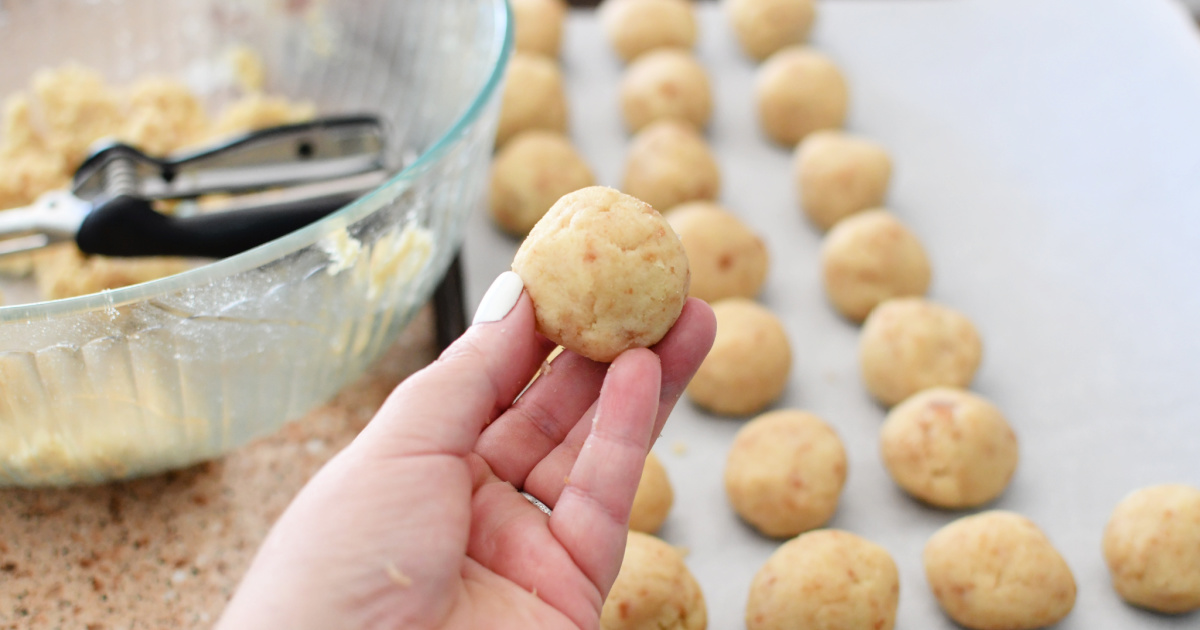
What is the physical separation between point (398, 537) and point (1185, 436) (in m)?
1.11

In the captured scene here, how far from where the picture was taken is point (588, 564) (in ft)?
2.44

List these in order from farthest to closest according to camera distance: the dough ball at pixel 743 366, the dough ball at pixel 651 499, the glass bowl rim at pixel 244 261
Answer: the dough ball at pixel 743 366 < the dough ball at pixel 651 499 < the glass bowl rim at pixel 244 261

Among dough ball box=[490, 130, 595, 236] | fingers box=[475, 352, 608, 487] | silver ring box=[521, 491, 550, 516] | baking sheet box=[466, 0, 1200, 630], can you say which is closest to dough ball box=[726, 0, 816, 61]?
baking sheet box=[466, 0, 1200, 630]

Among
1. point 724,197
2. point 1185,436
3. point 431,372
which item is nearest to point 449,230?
point 431,372

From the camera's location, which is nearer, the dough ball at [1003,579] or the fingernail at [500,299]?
the fingernail at [500,299]

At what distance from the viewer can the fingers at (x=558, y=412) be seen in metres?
0.82

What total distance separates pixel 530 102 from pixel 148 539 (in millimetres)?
967

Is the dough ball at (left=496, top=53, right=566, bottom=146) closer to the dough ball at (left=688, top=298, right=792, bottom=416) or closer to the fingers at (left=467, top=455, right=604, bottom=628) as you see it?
the dough ball at (left=688, top=298, right=792, bottom=416)

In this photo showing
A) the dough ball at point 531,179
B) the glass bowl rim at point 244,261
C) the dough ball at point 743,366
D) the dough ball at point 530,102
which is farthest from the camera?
the dough ball at point 530,102

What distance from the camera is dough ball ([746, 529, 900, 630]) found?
96 cm

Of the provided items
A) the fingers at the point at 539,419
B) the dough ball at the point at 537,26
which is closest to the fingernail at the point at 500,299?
the fingers at the point at 539,419

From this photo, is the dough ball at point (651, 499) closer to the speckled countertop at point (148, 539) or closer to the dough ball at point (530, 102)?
the speckled countertop at point (148, 539)

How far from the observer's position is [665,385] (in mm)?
838

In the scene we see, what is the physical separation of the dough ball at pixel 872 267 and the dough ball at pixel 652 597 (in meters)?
0.59
